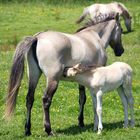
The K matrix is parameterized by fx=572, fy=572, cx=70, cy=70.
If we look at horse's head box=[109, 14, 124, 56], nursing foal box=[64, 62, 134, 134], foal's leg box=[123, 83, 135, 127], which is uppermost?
horse's head box=[109, 14, 124, 56]

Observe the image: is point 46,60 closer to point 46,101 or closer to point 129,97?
point 46,101

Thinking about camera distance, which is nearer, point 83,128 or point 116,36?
point 83,128

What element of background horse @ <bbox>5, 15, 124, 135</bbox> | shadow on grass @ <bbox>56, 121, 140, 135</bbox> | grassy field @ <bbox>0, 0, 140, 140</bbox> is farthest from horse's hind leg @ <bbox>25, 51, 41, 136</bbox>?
shadow on grass @ <bbox>56, 121, 140, 135</bbox>

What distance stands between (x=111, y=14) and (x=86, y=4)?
95.2 feet

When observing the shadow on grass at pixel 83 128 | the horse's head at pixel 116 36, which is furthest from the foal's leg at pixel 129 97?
the horse's head at pixel 116 36

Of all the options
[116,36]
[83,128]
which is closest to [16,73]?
[83,128]

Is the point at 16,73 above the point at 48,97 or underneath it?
above

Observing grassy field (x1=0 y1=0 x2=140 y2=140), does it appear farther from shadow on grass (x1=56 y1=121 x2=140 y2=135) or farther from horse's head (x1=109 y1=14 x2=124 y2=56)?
horse's head (x1=109 y1=14 x2=124 y2=56)

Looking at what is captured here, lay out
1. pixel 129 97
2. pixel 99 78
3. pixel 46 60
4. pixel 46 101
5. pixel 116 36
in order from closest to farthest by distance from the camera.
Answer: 1. pixel 46 60
2. pixel 46 101
3. pixel 99 78
4. pixel 129 97
5. pixel 116 36

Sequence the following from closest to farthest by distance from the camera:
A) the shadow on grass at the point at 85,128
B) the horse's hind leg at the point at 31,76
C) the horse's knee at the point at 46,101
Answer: the horse's knee at the point at 46,101 → the horse's hind leg at the point at 31,76 → the shadow on grass at the point at 85,128

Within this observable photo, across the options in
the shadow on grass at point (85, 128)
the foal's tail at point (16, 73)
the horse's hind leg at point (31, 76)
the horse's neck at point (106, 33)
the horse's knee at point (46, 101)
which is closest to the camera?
the foal's tail at point (16, 73)

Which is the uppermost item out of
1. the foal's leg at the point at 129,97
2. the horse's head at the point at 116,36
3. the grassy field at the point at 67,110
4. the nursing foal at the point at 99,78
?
the horse's head at the point at 116,36

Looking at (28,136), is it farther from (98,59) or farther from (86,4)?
(86,4)

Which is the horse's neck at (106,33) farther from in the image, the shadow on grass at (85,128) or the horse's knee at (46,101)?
the horse's knee at (46,101)
